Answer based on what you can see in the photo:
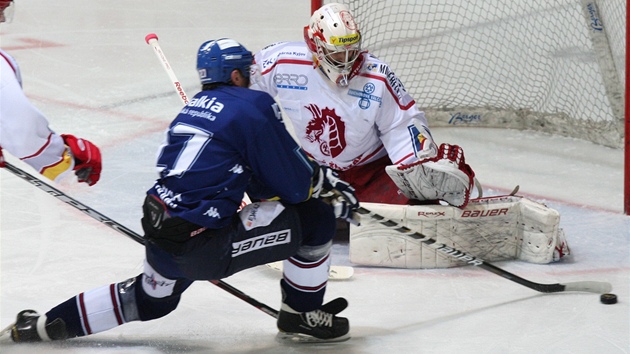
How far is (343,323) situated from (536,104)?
8.49ft

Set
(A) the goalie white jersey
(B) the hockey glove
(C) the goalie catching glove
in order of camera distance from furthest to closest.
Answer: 1. (A) the goalie white jersey
2. (C) the goalie catching glove
3. (B) the hockey glove

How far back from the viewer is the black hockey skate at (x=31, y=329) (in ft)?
9.90

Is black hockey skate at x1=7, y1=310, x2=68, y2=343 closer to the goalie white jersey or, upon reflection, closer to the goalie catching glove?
the goalie catching glove

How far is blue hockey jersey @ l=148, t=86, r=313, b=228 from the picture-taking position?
2.70 meters

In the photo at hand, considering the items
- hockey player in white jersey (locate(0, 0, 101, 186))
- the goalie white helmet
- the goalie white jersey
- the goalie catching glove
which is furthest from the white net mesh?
hockey player in white jersey (locate(0, 0, 101, 186))

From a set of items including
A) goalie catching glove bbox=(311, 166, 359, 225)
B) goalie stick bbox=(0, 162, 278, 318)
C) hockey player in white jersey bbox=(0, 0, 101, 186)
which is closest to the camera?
hockey player in white jersey bbox=(0, 0, 101, 186)

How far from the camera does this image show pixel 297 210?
2.90 m

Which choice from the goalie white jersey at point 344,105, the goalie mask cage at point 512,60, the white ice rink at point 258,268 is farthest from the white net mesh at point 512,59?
the goalie white jersey at point 344,105

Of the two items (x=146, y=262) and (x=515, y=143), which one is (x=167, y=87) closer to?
(x=515, y=143)

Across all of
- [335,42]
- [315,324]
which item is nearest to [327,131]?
[335,42]

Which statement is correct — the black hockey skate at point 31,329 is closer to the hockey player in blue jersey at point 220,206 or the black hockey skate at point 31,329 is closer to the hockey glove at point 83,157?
the hockey player in blue jersey at point 220,206

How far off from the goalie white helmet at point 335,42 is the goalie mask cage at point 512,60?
1.50 metres

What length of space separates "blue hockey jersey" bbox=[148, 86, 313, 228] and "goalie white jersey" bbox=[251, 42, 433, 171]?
3.47 ft

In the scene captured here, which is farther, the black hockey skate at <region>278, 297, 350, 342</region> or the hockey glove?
the black hockey skate at <region>278, 297, 350, 342</region>
